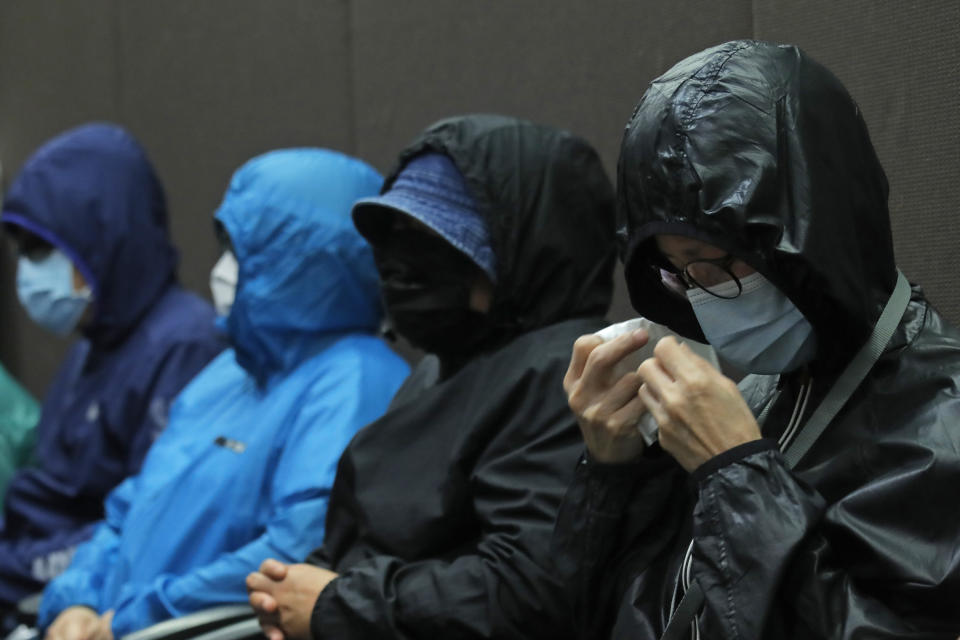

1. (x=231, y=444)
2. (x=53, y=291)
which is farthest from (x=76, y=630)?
(x=53, y=291)

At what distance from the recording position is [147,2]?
4723 mm

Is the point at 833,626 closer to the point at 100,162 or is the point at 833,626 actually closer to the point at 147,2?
Result: the point at 100,162

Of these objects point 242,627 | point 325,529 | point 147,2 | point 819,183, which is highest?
point 819,183

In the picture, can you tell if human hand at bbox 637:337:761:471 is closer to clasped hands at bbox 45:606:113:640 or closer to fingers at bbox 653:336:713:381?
fingers at bbox 653:336:713:381

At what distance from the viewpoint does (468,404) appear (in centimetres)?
231

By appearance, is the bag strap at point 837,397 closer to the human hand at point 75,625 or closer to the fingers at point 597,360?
the fingers at point 597,360

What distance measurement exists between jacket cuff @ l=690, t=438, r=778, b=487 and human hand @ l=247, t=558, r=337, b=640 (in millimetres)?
953

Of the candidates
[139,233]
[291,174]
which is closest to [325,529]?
[291,174]

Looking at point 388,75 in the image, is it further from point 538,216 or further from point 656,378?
point 656,378

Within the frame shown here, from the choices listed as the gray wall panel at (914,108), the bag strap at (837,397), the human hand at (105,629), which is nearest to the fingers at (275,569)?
the human hand at (105,629)

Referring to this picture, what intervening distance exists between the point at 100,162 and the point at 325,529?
1967 mm

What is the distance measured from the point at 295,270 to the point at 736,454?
5.41ft

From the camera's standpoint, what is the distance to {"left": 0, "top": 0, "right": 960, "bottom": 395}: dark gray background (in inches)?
88.2

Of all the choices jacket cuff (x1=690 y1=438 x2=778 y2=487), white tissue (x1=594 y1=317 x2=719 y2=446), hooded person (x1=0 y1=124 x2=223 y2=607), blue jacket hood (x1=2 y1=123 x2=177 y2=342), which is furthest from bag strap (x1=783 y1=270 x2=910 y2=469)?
blue jacket hood (x1=2 y1=123 x2=177 y2=342)
